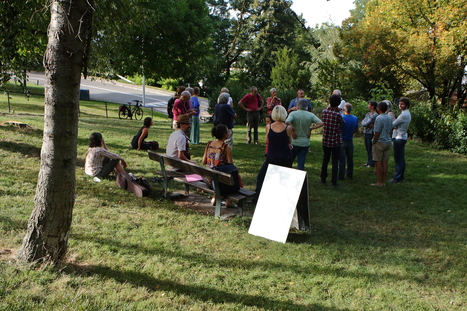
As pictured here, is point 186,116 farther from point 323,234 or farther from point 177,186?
point 323,234

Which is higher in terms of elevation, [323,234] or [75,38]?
[75,38]

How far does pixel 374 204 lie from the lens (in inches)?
300

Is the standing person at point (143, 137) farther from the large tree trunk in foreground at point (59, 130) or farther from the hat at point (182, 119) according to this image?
the large tree trunk in foreground at point (59, 130)

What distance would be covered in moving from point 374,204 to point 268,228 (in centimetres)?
292

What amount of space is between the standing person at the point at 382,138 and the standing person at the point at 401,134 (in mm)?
357

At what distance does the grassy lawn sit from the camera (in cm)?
389

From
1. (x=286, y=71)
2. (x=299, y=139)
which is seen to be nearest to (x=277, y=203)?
(x=299, y=139)

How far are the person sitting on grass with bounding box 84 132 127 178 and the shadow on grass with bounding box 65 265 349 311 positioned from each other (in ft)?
11.7

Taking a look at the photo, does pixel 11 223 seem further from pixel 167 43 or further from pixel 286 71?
pixel 286 71

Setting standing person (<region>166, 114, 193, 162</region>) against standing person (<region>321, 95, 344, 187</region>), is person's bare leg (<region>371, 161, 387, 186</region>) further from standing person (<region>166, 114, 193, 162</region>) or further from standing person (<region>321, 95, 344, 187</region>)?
standing person (<region>166, 114, 193, 162</region>)

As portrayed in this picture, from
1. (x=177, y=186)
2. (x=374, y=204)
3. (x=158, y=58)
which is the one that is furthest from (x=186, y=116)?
(x=158, y=58)

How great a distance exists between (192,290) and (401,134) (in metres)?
6.58

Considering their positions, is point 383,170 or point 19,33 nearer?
point 19,33

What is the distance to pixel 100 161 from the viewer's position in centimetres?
789
